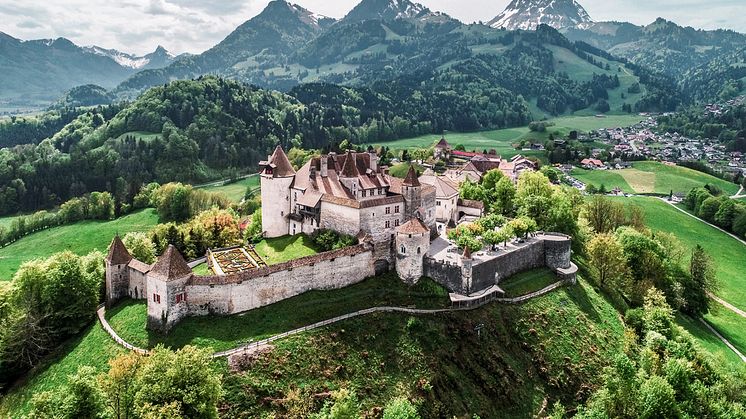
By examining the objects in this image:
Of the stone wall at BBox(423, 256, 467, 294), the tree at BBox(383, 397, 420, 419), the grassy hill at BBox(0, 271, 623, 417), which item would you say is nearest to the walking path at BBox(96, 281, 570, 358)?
the grassy hill at BBox(0, 271, 623, 417)

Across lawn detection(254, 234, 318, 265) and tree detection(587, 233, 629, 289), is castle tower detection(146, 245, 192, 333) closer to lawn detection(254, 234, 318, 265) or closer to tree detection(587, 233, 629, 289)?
lawn detection(254, 234, 318, 265)

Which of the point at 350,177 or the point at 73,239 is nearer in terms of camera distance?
the point at 350,177

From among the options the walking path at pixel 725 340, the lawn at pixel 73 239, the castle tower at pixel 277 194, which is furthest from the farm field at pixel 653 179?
the lawn at pixel 73 239

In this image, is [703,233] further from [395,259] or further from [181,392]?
[181,392]

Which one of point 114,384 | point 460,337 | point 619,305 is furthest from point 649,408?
point 114,384

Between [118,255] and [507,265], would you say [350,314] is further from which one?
[118,255]

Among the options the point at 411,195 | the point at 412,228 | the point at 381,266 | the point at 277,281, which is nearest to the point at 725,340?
the point at 411,195
